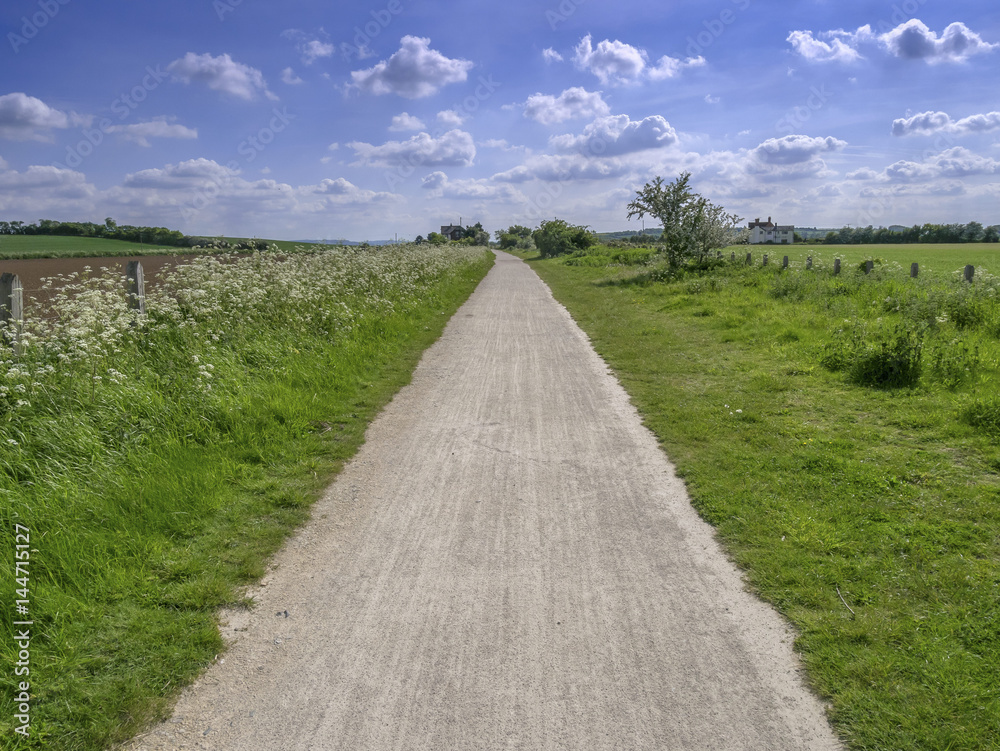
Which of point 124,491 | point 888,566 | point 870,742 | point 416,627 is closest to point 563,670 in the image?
point 416,627

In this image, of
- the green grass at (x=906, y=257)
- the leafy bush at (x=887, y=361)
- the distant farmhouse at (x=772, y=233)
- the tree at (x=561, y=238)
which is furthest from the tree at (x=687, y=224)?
the distant farmhouse at (x=772, y=233)

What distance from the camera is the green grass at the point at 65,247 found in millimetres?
16558

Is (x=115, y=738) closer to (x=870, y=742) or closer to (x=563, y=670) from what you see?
(x=563, y=670)

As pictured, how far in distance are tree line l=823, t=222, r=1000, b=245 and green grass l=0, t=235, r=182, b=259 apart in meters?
96.8

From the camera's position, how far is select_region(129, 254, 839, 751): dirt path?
2551mm

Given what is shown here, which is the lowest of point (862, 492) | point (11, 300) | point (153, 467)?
point (862, 492)

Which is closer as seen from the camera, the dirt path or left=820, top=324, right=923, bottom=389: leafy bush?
the dirt path

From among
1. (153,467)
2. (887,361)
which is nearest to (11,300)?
(153,467)

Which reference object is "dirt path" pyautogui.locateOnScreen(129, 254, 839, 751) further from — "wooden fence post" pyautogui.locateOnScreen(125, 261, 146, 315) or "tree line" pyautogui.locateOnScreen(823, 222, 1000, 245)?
"tree line" pyautogui.locateOnScreen(823, 222, 1000, 245)

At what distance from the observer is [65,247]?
751 inches

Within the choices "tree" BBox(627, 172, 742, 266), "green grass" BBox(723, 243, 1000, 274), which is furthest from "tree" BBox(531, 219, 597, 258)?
"tree" BBox(627, 172, 742, 266)

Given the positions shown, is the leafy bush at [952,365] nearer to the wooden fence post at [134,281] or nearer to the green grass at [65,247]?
the wooden fence post at [134,281]

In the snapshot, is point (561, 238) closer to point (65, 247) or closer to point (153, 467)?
point (65, 247)

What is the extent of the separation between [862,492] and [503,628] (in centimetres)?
338
